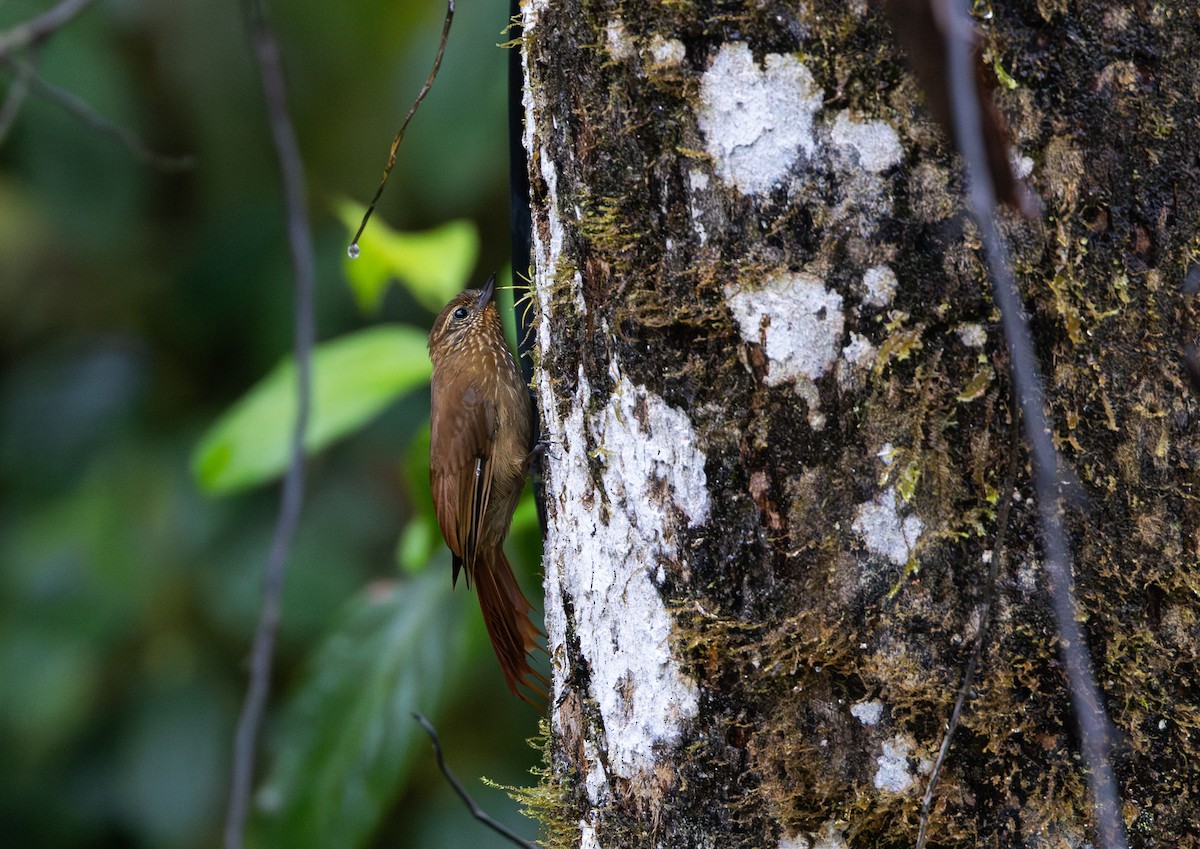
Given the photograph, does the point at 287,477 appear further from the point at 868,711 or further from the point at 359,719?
the point at 359,719

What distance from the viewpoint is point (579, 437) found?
1.42 metres

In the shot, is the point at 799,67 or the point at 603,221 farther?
the point at 603,221

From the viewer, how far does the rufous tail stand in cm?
228

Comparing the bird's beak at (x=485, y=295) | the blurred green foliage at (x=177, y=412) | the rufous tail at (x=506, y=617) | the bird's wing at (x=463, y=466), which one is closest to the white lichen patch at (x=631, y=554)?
the rufous tail at (x=506, y=617)

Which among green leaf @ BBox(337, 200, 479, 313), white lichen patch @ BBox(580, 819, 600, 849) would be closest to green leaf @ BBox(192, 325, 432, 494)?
green leaf @ BBox(337, 200, 479, 313)

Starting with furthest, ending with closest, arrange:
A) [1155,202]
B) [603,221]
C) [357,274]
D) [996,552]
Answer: [357,274] → [603,221] → [1155,202] → [996,552]

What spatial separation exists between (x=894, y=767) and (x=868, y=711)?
62mm

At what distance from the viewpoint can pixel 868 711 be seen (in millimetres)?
1201

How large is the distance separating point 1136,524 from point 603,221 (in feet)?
2.19

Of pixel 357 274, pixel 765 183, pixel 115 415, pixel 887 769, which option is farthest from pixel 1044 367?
pixel 115 415

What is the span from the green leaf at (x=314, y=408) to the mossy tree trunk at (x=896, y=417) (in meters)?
1.18

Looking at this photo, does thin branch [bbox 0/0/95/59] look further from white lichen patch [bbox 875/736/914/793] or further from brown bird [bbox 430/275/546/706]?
brown bird [bbox 430/275/546/706]

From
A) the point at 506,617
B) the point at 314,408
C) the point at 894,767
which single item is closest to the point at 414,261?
the point at 314,408

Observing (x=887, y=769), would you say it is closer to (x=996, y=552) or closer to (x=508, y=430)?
(x=996, y=552)
